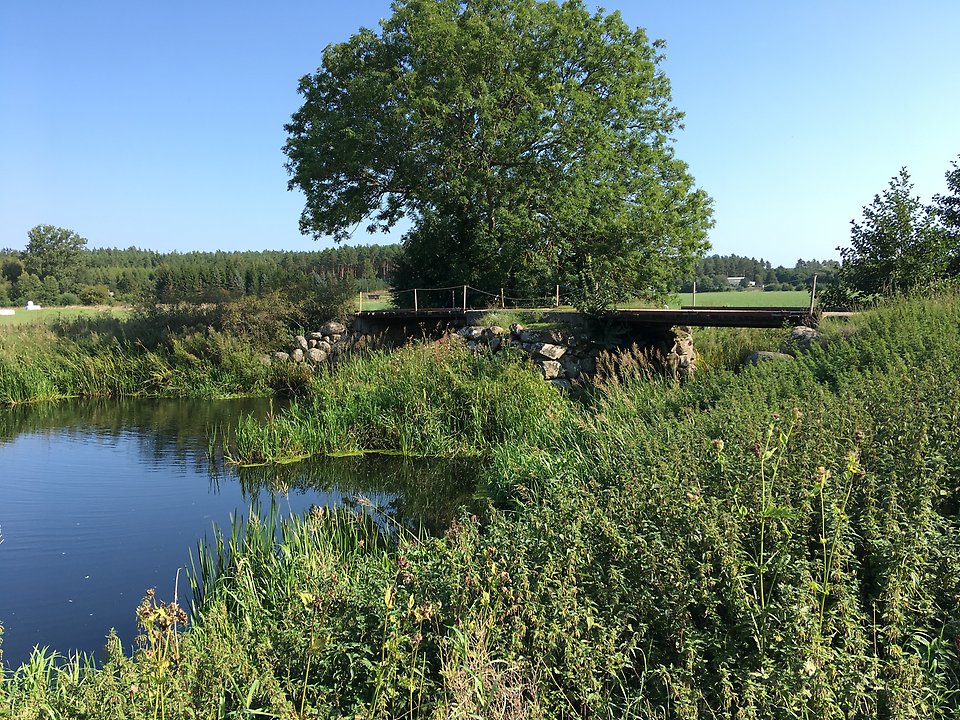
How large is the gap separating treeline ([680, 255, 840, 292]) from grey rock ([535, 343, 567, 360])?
5893 mm

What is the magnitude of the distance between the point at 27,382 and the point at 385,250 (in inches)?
2902

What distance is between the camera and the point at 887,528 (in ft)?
11.7

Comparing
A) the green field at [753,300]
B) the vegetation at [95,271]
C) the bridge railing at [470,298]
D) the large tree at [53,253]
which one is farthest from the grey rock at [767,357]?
the large tree at [53,253]

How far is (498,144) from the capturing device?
2403 centimetres

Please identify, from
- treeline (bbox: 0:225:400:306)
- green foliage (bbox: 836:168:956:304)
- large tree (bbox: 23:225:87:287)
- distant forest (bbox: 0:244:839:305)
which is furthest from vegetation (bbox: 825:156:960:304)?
large tree (bbox: 23:225:87:287)

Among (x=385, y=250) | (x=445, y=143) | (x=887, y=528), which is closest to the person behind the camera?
(x=887, y=528)

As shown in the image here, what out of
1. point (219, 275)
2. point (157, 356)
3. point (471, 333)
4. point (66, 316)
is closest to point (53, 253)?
point (219, 275)

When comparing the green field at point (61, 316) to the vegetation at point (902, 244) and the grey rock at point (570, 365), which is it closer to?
the grey rock at point (570, 365)

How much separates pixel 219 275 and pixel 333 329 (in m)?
51.6

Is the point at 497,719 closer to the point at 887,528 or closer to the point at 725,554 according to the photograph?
the point at 725,554

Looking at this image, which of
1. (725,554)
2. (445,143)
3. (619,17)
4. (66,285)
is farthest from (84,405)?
(66,285)

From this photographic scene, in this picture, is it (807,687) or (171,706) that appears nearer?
(807,687)

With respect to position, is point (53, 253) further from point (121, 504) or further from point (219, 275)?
point (121, 504)

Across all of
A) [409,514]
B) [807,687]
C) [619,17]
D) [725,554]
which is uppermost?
[619,17]
